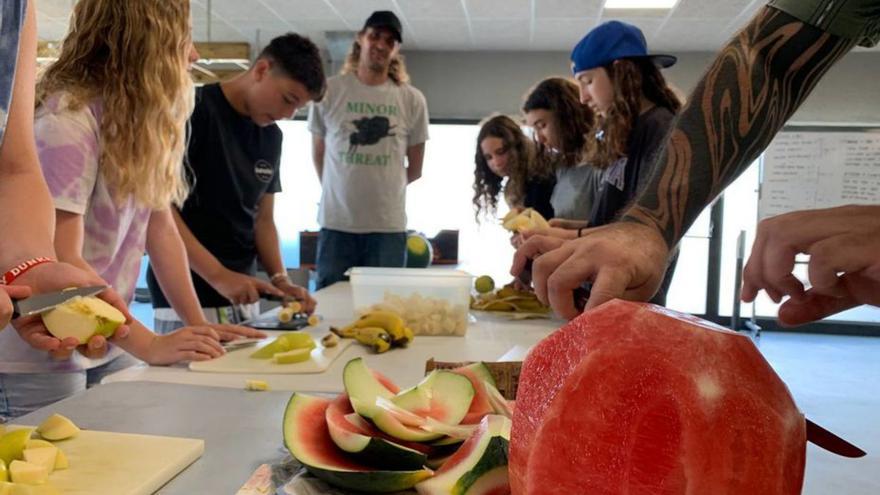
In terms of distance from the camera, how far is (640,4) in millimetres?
5742

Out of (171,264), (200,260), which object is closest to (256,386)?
(171,264)

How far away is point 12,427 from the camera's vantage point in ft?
3.09

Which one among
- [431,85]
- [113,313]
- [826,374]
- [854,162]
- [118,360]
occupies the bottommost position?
[826,374]

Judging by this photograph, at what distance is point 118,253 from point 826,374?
548cm

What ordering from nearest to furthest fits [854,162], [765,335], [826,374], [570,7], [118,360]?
[118,360] → [826,374] → [570,7] → [854,162] → [765,335]

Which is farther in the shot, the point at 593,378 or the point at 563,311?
the point at 563,311

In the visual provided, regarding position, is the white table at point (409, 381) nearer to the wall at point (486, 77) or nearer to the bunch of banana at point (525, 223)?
the bunch of banana at point (525, 223)

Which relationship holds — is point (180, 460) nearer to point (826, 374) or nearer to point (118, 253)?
point (118, 253)

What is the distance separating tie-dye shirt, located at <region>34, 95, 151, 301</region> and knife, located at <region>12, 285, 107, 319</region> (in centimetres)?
47

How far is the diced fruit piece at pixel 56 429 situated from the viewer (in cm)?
90

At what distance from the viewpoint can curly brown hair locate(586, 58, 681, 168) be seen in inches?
86.0

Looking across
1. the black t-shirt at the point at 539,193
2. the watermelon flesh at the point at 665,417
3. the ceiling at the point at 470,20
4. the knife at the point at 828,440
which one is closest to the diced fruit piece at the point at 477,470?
the watermelon flesh at the point at 665,417

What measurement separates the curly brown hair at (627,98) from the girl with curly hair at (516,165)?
0.89 metres

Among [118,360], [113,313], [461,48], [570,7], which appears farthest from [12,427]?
[461,48]
